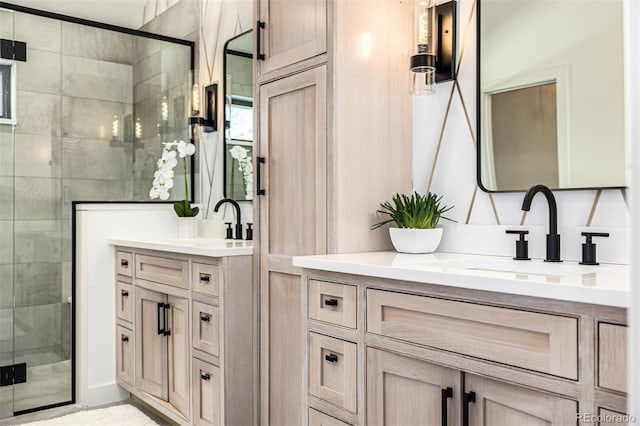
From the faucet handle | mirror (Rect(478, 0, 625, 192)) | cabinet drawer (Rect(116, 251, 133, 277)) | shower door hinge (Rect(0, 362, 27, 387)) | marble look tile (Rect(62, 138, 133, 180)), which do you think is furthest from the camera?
marble look tile (Rect(62, 138, 133, 180))

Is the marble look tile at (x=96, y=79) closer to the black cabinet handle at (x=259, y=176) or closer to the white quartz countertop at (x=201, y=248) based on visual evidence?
the white quartz countertop at (x=201, y=248)

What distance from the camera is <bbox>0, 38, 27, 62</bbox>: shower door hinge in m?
2.92

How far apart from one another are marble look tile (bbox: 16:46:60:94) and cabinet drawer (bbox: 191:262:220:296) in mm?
1455

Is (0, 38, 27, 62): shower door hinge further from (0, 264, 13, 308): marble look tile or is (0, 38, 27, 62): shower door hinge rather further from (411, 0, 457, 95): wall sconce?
(411, 0, 457, 95): wall sconce

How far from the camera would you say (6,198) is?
2939mm

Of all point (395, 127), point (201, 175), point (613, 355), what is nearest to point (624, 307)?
point (613, 355)

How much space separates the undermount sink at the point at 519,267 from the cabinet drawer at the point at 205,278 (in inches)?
39.8

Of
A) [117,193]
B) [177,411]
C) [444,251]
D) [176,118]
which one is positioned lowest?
[177,411]

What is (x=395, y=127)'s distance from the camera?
7.02 feet

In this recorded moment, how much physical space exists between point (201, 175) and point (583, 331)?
2.76 m

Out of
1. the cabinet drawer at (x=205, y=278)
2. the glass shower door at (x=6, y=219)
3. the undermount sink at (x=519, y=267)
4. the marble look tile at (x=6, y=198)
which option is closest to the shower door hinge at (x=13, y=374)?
the glass shower door at (x=6, y=219)

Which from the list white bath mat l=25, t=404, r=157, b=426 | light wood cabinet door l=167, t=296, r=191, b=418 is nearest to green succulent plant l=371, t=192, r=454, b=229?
light wood cabinet door l=167, t=296, r=191, b=418

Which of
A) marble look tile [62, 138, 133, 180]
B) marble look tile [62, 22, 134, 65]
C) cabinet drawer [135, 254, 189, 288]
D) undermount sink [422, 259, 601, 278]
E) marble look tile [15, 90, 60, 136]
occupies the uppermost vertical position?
marble look tile [62, 22, 134, 65]

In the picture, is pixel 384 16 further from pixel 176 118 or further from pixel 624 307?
pixel 176 118
